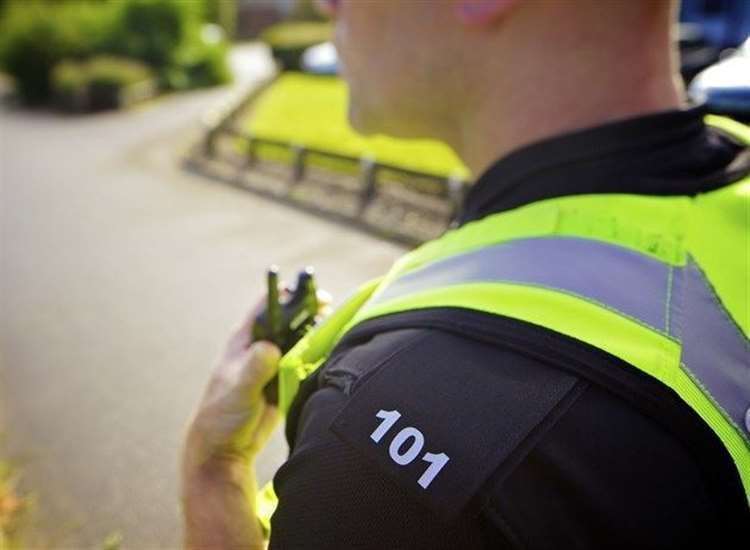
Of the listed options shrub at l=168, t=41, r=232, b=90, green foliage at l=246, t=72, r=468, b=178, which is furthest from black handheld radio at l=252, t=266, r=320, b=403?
shrub at l=168, t=41, r=232, b=90

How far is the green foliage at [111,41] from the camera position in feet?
63.9

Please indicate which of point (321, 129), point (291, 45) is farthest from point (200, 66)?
point (321, 129)

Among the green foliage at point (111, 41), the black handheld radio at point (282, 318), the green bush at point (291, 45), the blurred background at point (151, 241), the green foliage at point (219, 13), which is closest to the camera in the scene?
the black handheld radio at point (282, 318)

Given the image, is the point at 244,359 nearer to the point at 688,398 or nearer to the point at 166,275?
the point at 688,398

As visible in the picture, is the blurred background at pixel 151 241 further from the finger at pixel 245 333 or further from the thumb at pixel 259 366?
the thumb at pixel 259 366

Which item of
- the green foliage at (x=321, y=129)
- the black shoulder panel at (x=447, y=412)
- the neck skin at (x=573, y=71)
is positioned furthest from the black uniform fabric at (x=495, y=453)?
the green foliage at (x=321, y=129)

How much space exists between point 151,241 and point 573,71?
7.55 meters

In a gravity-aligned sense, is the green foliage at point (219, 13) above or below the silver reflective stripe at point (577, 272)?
below

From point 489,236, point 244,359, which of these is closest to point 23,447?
point 244,359

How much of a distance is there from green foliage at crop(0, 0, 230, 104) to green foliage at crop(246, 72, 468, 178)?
11.1ft

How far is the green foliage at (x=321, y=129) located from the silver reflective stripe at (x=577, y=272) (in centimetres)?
597

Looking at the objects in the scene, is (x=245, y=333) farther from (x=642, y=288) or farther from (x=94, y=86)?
(x=94, y=86)

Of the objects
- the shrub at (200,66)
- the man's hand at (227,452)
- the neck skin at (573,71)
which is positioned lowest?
the shrub at (200,66)

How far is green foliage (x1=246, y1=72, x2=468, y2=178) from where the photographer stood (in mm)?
10039
